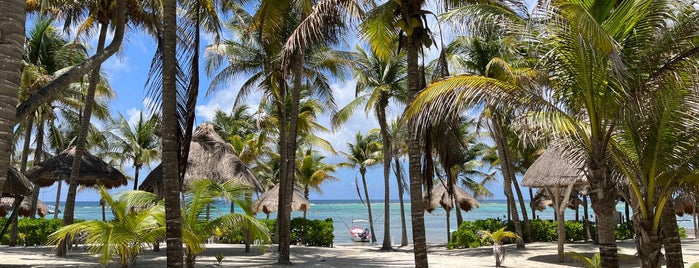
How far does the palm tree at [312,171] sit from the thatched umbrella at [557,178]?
62.9ft

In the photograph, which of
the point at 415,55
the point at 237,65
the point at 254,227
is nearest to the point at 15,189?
the point at 254,227

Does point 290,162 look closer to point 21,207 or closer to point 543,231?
point 543,231

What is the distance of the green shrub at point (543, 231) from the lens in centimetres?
2261

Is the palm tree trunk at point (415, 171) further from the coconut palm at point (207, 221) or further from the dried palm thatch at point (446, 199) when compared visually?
the dried palm thatch at point (446, 199)

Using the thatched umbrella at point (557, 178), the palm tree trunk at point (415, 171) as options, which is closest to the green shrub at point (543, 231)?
the thatched umbrella at point (557, 178)

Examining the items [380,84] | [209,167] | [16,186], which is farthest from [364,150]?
[16,186]

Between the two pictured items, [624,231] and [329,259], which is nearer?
[329,259]

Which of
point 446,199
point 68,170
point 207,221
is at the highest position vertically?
point 68,170

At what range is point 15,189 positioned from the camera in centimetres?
1102

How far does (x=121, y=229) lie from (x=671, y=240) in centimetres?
842

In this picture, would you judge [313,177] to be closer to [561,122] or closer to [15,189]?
[15,189]

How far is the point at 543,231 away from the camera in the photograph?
74.2 ft

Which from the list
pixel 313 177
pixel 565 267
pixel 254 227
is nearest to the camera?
pixel 254 227

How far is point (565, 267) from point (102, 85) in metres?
18.8
